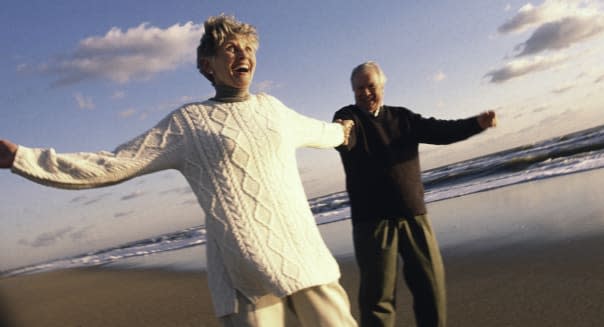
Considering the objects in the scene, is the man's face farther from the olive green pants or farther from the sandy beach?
the sandy beach

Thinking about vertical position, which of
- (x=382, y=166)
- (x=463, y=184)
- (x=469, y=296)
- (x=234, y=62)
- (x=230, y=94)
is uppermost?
(x=234, y=62)

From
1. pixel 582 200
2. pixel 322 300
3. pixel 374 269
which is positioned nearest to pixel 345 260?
pixel 582 200

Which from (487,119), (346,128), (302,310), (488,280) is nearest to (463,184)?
(488,280)

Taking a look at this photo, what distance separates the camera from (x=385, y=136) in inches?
123

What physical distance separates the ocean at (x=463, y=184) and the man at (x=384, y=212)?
3.87 meters

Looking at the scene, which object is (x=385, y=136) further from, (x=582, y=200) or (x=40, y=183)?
(x=582, y=200)

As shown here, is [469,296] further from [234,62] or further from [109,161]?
[109,161]

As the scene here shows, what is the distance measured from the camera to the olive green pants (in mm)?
2953

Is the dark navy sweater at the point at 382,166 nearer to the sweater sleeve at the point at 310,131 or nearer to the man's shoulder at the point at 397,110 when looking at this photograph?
the man's shoulder at the point at 397,110

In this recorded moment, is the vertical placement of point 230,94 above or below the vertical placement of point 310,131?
above

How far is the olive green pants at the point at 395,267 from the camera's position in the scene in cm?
295

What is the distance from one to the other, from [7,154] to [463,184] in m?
14.8

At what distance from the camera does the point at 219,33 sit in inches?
79.6

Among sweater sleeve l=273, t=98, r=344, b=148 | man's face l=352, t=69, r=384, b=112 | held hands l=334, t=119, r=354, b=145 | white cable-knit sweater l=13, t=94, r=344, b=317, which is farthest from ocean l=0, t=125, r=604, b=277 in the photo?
white cable-knit sweater l=13, t=94, r=344, b=317
